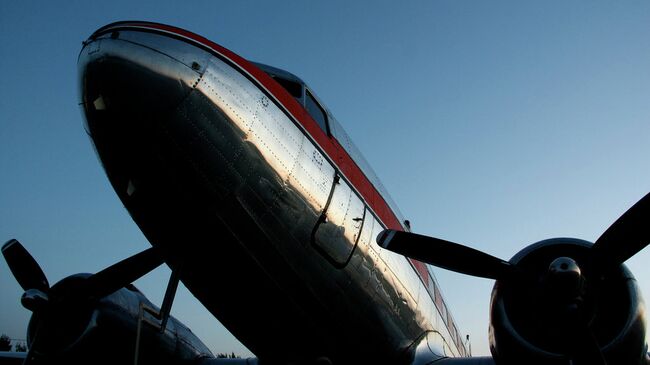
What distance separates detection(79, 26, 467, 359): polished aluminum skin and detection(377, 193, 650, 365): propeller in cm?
73

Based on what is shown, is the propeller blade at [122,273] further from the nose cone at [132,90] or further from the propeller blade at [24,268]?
the nose cone at [132,90]

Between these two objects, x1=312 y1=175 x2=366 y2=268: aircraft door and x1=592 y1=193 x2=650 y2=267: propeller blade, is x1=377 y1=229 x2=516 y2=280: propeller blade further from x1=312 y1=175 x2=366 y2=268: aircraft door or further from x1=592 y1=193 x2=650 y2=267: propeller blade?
x1=592 y1=193 x2=650 y2=267: propeller blade

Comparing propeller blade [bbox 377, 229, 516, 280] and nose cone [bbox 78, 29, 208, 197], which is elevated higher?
nose cone [bbox 78, 29, 208, 197]

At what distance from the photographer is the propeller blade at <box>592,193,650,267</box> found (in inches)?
213

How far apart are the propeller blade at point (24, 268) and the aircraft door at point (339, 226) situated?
4.99 m

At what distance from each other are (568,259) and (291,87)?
3.88 m

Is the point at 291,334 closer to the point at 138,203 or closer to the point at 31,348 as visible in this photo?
the point at 138,203

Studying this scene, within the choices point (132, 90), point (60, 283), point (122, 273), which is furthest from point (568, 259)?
point (60, 283)

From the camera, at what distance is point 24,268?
860 centimetres

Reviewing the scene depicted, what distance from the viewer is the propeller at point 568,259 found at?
5.18m

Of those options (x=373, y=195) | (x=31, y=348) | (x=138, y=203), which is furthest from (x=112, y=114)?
(x=31, y=348)

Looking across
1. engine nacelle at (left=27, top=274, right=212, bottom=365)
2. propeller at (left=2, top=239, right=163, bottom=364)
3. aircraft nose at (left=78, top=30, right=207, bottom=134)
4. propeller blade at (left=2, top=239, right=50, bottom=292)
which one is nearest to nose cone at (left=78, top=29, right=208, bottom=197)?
aircraft nose at (left=78, top=30, right=207, bottom=134)

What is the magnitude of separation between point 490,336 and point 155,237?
148 inches

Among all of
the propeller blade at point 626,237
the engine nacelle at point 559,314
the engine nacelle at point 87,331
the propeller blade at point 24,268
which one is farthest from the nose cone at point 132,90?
the propeller blade at point 626,237
